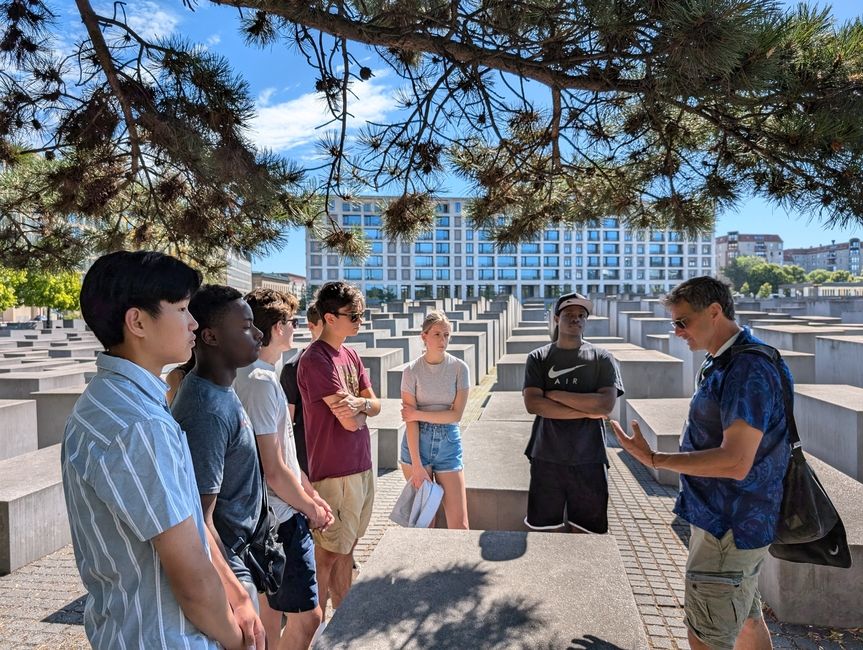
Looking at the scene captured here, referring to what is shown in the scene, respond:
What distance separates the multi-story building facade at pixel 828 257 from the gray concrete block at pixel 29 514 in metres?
195

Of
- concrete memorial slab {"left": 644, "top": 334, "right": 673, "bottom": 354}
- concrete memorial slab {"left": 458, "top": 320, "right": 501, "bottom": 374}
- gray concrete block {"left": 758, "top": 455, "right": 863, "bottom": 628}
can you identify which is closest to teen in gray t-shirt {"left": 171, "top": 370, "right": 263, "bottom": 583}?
gray concrete block {"left": 758, "top": 455, "right": 863, "bottom": 628}

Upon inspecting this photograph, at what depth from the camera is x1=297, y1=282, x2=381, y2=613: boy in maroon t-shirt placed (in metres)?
3.14

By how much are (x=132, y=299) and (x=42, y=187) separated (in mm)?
3027

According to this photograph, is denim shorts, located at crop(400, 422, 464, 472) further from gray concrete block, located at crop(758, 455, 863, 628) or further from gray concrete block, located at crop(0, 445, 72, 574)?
gray concrete block, located at crop(0, 445, 72, 574)

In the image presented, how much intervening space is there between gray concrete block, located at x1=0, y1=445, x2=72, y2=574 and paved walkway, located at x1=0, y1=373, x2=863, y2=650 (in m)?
0.11

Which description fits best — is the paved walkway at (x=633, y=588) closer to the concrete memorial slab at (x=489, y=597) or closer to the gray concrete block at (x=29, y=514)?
the gray concrete block at (x=29, y=514)

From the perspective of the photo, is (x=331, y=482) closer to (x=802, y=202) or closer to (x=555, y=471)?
(x=555, y=471)

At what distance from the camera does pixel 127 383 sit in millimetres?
1398

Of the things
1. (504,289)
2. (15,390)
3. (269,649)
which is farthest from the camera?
(504,289)

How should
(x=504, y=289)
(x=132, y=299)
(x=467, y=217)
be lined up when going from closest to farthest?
(x=132, y=299) → (x=467, y=217) → (x=504, y=289)

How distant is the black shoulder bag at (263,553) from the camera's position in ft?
6.77

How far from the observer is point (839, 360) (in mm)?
→ 8523

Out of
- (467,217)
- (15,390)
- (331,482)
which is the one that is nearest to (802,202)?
(467,217)

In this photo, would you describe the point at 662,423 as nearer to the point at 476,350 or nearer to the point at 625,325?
the point at 476,350
